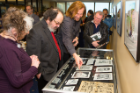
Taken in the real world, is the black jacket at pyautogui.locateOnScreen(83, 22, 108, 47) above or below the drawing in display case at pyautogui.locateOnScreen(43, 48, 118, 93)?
above

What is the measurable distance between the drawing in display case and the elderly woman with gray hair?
0.27 metres

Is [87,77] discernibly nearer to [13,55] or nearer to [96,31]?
[13,55]

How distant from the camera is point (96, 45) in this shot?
338 centimetres

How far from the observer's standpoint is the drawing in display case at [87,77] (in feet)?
4.93

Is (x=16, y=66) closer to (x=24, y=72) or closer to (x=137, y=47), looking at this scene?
(x=24, y=72)

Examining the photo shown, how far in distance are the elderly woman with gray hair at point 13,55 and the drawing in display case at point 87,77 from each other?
0.27 metres

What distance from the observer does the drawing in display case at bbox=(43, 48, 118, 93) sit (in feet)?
4.93

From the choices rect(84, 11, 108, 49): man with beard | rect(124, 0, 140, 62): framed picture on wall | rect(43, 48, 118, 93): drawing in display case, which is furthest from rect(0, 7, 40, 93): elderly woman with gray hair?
rect(84, 11, 108, 49): man with beard

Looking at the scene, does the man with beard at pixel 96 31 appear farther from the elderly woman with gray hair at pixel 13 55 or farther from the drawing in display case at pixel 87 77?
the elderly woman with gray hair at pixel 13 55

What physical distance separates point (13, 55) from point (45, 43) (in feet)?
2.19

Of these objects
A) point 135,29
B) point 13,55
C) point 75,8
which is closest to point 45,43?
point 13,55

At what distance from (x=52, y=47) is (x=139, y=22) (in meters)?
1.16

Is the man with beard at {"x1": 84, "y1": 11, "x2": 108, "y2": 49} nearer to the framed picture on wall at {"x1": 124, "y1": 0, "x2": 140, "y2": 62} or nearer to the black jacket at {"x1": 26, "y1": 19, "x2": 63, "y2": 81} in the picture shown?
the black jacket at {"x1": 26, "y1": 19, "x2": 63, "y2": 81}

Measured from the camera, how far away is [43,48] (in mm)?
1896
